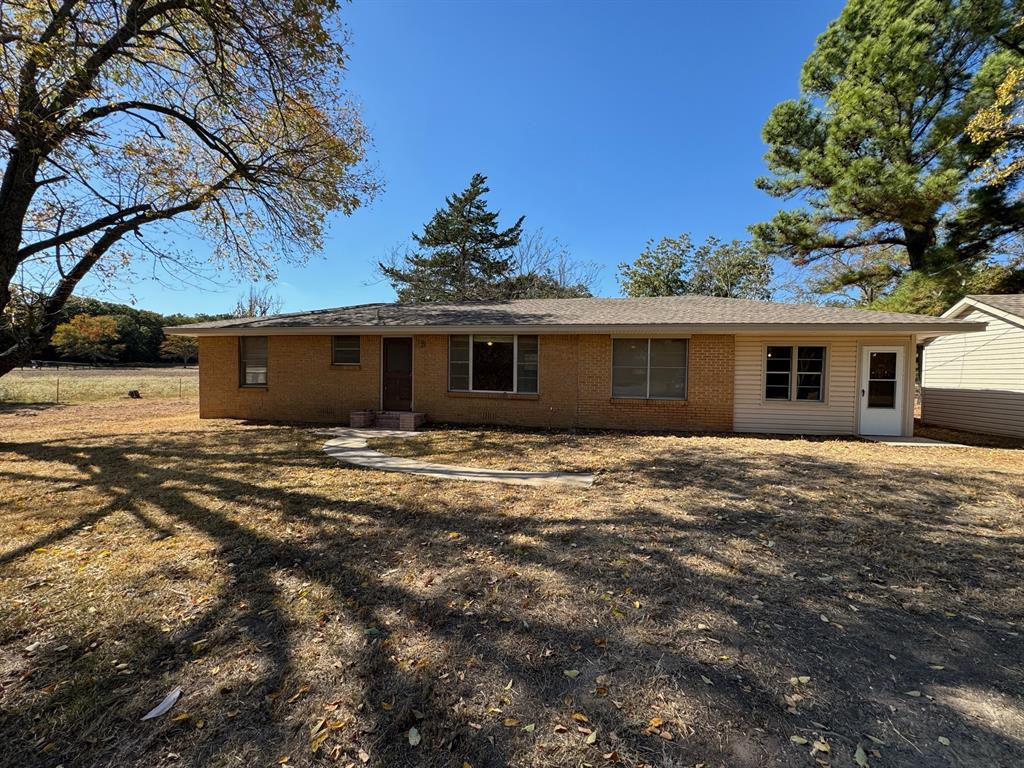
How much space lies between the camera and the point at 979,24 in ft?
44.6

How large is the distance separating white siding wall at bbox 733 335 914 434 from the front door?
0.40ft

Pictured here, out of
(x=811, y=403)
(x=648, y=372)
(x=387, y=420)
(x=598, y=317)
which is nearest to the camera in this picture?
(x=811, y=403)

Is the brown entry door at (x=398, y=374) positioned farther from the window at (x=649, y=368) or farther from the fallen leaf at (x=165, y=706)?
the fallen leaf at (x=165, y=706)

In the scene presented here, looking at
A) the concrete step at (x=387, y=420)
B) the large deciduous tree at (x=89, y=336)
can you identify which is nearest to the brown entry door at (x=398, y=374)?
the concrete step at (x=387, y=420)

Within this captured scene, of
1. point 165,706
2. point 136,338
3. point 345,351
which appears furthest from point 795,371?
point 136,338

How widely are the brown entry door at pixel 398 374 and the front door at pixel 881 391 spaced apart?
34.2 ft

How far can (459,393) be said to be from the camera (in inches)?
424

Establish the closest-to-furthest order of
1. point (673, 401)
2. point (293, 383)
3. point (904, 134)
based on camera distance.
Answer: point (673, 401)
point (293, 383)
point (904, 134)

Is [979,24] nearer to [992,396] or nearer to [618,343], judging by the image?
[992,396]

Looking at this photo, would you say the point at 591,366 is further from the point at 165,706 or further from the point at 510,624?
the point at 165,706

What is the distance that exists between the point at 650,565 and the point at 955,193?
1749 centimetres

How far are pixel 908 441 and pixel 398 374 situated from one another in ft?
37.7

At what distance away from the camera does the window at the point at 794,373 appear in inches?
383

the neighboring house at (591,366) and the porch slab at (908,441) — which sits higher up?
the neighboring house at (591,366)
